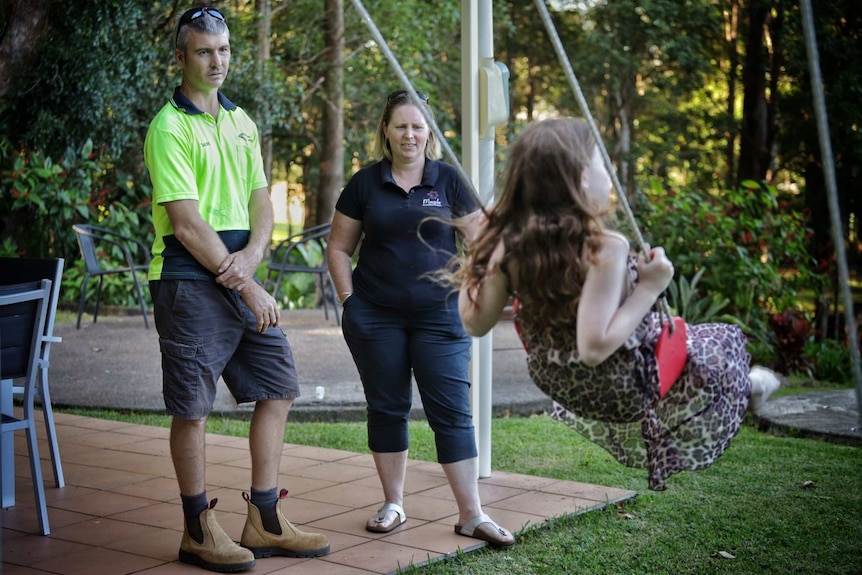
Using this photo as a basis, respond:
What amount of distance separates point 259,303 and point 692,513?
6.99 feet

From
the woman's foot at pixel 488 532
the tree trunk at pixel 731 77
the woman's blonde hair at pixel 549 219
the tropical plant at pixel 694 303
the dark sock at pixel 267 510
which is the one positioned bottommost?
the woman's foot at pixel 488 532

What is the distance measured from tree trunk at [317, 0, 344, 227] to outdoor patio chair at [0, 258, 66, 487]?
32.4 feet

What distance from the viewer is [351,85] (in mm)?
17438

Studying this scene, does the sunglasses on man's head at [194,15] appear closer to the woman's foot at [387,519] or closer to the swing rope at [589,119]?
the swing rope at [589,119]

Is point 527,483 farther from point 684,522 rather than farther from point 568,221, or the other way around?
point 568,221

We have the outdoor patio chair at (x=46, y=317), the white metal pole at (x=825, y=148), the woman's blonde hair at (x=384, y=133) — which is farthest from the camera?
the outdoor patio chair at (x=46, y=317)

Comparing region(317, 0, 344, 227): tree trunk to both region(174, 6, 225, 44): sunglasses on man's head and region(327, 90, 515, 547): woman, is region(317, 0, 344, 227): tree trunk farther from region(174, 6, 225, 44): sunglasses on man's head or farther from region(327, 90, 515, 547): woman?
region(174, 6, 225, 44): sunglasses on man's head

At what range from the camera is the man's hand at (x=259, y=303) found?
11.8 feet

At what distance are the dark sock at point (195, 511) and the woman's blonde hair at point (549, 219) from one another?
1.44 meters

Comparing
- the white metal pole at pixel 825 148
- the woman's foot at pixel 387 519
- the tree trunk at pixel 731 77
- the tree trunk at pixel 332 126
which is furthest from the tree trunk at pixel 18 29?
the tree trunk at pixel 731 77

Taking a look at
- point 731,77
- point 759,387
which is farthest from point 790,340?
point 731,77

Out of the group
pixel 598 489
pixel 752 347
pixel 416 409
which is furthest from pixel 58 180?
pixel 598 489

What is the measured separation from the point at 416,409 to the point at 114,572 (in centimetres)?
332

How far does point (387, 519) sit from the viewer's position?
13.5 feet
